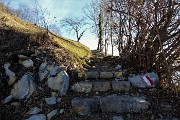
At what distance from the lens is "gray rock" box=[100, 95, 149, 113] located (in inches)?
206

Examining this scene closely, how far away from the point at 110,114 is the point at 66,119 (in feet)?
2.58

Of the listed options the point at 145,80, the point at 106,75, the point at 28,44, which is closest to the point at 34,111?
the point at 106,75

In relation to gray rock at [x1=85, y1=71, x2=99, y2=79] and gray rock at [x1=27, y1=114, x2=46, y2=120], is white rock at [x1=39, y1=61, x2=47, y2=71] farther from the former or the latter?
gray rock at [x1=27, y1=114, x2=46, y2=120]

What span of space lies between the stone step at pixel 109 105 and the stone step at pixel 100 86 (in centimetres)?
38

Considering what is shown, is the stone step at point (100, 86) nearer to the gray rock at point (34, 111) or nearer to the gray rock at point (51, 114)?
the gray rock at point (51, 114)

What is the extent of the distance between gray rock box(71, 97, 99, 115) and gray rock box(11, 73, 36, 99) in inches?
36.1

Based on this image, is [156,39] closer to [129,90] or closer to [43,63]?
[129,90]

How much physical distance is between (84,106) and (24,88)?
128cm

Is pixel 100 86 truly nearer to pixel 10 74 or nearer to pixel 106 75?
pixel 106 75

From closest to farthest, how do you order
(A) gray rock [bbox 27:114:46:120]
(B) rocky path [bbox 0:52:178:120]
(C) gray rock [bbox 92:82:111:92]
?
(A) gray rock [bbox 27:114:46:120] < (B) rocky path [bbox 0:52:178:120] < (C) gray rock [bbox 92:82:111:92]

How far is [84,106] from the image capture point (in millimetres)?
5215

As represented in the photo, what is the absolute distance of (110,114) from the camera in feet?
16.9

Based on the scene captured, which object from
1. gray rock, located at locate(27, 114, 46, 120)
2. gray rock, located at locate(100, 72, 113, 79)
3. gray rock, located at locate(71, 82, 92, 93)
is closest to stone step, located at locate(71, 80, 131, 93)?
gray rock, located at locate(71, 82, 92, 93)

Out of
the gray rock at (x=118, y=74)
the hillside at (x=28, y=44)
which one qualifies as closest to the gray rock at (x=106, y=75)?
the gray rock at (x=118, y=74)
